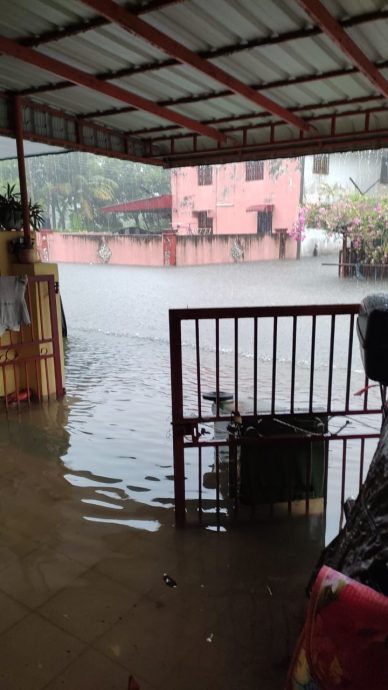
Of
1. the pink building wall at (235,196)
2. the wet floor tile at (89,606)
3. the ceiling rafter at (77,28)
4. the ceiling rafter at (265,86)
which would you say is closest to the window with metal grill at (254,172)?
the pink building wall at (235,196)

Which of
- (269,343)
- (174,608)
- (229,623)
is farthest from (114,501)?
(269,343)

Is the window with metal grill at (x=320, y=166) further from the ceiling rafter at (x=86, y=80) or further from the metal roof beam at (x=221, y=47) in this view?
the metal roof beam at (x=221, y=47)

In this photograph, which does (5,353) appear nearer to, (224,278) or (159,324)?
(159,324)

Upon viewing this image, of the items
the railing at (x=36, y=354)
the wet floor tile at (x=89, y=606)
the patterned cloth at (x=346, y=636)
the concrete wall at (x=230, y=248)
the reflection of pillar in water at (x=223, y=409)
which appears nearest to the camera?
the patterned cloth at (x=346, y=636)

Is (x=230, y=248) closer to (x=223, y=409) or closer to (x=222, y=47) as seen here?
(x=222, y=47)

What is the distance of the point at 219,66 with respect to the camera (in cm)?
407

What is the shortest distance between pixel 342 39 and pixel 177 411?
271cm

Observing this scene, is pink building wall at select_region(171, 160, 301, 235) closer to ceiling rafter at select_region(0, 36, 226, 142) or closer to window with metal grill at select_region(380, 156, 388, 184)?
window with metal grill at select_region(380, 156, 388, 184)

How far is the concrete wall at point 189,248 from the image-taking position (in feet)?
54.5

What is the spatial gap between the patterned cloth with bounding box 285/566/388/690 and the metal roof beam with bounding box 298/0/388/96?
299 cm

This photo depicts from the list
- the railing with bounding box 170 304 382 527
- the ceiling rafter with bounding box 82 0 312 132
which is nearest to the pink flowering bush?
the ceiling rafter with bounding box 82 0 312 132

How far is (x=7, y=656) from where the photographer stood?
1812 mm

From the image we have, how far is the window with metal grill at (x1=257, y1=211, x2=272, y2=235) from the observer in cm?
1695

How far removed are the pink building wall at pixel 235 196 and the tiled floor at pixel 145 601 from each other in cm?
1515
